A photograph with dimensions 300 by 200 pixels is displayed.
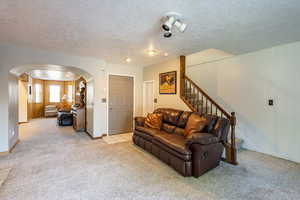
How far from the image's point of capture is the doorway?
16.0 feet

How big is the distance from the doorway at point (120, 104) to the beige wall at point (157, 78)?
707 mm

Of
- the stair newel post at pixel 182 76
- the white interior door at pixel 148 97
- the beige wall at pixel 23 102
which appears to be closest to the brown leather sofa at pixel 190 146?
the stair newel post at pixel 182 76

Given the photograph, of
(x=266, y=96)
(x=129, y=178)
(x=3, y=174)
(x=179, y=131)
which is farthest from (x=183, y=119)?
(x=3, y=174)

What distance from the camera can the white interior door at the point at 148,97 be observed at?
17.5 feet

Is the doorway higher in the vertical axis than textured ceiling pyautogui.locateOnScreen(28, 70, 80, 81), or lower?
lower

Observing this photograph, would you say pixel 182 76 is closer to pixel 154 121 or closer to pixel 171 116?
pixel 171 116

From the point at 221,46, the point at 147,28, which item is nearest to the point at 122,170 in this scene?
the point at 147,28

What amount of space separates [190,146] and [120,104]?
332cm

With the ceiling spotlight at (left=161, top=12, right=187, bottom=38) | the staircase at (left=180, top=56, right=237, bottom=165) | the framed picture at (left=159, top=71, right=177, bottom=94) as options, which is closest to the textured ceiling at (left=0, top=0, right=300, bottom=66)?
the ceiling spotlight at (left=161, top=12, right=187, bottom=38)

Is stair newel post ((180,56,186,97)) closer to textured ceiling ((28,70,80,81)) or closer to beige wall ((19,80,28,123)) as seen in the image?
textured ceiling ((28,70,80,81))

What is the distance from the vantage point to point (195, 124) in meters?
2.79

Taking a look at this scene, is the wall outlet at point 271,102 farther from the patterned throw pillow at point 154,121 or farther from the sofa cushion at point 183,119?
the patterned throw pillow at point 154,121

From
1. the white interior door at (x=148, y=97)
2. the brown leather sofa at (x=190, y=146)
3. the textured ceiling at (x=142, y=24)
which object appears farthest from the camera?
the white interior door at (x=148, y=97)

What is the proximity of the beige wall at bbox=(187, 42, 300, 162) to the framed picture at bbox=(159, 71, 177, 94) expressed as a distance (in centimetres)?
134
